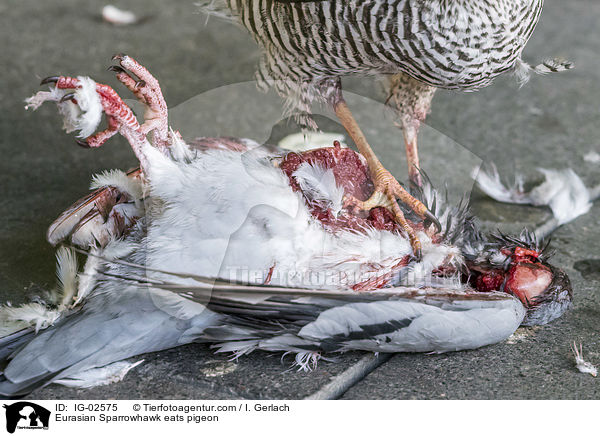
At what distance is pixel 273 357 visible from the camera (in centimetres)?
206

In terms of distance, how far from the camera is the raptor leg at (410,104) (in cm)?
273

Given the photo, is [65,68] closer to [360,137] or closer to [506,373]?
[360,137]

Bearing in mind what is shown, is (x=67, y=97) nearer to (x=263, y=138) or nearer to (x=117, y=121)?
(x=117, y=121)

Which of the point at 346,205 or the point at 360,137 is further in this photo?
the point at 360,137

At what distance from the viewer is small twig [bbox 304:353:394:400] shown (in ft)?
6.31

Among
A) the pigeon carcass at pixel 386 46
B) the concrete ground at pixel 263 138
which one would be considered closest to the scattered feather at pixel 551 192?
the concrete ground at pixel 263 138

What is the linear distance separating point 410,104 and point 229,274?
129 centimetres

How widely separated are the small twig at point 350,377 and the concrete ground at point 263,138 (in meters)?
0.03

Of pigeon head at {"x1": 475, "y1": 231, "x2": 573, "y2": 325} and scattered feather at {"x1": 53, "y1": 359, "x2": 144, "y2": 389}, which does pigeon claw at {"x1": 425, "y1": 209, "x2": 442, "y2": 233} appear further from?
scattered feather at {"x1": 53, "y1": 359, "x2": 144, "y2": 389}

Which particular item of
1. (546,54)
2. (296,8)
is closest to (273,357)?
(296,8)

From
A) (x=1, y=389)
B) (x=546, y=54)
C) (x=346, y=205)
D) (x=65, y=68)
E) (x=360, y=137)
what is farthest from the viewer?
(x=546, y=54)

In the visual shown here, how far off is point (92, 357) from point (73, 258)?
367mm
